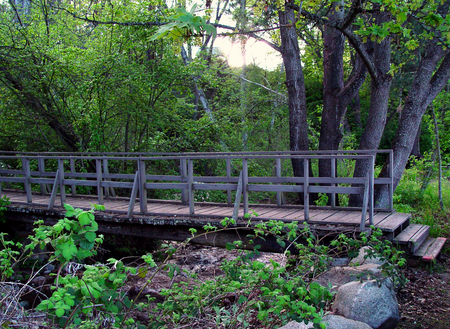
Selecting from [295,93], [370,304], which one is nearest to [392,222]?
[370,304]

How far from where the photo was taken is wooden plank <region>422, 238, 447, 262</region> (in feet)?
18.8

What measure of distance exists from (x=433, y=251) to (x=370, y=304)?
2.25 meters

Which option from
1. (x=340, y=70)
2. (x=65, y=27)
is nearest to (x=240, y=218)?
(x=340, y=70)

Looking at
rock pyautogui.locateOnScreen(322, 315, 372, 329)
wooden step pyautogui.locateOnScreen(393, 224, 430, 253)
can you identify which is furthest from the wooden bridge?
rock pyautogui.locateOnScreen(322, 315, 372, 329)

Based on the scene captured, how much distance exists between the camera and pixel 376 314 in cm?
447

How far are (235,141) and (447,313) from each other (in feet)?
27.8

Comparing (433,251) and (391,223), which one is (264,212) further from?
(433,251)

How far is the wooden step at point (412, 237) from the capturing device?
564 centimetres

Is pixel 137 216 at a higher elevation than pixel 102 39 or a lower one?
lower

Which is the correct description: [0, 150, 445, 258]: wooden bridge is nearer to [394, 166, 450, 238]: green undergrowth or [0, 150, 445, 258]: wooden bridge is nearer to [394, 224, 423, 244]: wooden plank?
[394, 224, 423, 244]: wooden plank

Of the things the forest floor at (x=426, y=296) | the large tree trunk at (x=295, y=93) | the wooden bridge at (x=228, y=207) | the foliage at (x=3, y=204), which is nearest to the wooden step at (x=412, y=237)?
the wooden bridge at (x=228, y=207)

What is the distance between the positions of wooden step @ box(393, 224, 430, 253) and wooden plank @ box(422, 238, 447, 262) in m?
0.15

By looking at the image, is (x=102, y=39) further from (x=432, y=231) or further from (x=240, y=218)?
(x=432, y=231)

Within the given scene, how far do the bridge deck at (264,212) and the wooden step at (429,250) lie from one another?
0.54m
